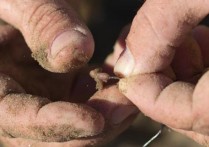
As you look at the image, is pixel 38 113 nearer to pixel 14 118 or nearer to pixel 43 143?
pixel 14 118

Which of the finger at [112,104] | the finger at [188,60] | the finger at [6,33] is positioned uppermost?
the finger at [188,60]

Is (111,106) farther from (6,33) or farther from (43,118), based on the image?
(6,33)

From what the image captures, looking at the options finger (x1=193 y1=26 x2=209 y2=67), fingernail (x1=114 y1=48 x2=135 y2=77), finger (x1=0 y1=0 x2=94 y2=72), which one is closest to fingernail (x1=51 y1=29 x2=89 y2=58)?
finger (x1=0 y1=0 x2=94 y2=72)

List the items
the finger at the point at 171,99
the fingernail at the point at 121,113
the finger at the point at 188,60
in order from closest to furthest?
the finger at the point at 171,99, the fingernail at the point at 121,113, the finger at the point at 188,60

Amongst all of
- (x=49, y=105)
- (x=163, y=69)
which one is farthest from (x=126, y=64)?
(x=49, y=105)

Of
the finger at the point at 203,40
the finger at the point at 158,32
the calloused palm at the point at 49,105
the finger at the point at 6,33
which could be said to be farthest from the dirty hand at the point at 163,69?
the finger at the point at 6,33

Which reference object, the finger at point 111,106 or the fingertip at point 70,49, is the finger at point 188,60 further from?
the fingertip at point 70,49

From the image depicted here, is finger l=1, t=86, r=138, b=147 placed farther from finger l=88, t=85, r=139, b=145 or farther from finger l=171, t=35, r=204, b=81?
finger l=171, t=35, r=204, b=81
